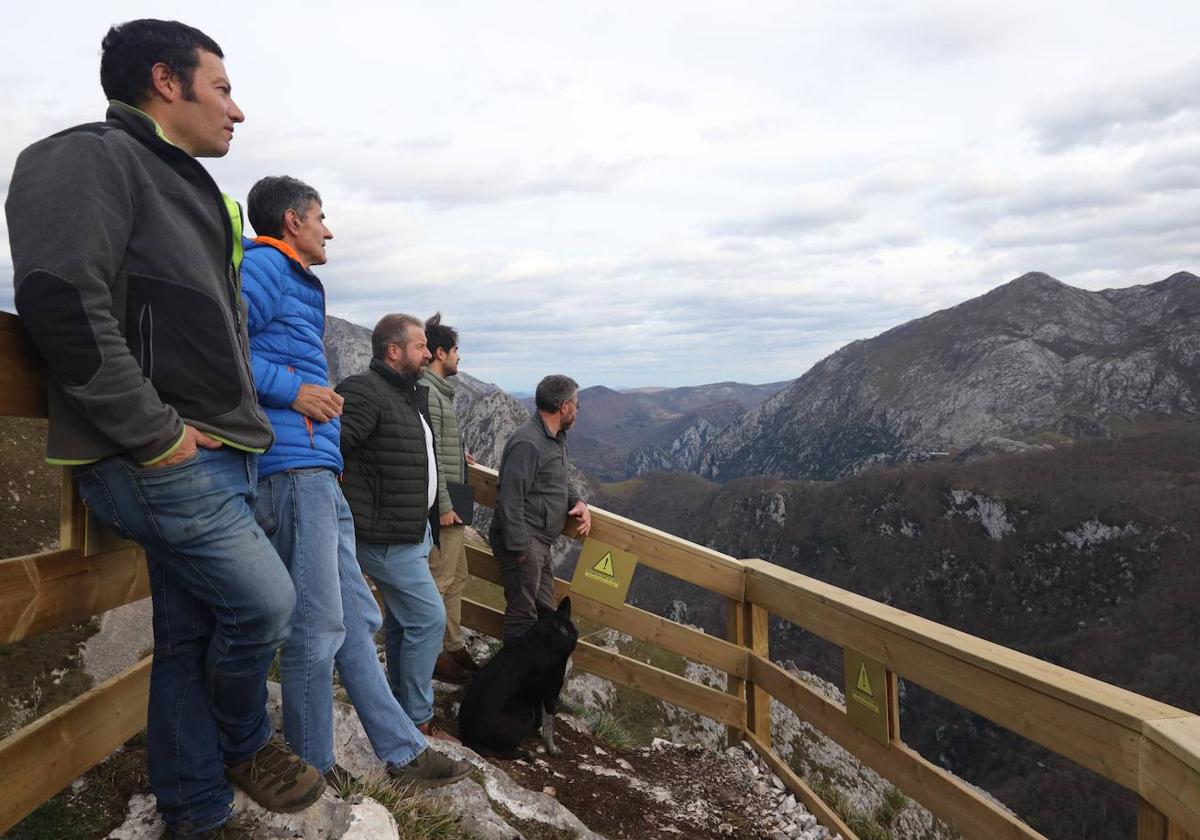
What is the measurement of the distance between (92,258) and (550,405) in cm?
383

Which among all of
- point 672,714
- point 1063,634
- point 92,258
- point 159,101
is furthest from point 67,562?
point 1063,634

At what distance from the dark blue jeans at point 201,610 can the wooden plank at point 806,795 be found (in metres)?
3.13

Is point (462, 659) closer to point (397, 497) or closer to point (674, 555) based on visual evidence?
point (674, 555)

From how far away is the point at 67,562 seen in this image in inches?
104

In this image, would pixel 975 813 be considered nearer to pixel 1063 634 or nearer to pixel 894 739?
pixel 894 739

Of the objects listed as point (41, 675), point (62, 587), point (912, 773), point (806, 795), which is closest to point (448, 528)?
point (806, 795)

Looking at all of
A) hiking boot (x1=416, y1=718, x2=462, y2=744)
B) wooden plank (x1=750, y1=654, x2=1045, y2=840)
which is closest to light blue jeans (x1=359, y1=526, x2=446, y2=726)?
hiking boot (x1=416, y1=718, x2=462, y2=744)

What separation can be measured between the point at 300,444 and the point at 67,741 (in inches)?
47.7

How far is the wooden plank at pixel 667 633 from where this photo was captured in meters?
5.37

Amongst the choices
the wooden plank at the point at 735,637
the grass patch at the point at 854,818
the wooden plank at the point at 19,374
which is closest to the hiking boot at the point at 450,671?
the wooden plank at the point at 735,637

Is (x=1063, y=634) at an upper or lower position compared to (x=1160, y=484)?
lower

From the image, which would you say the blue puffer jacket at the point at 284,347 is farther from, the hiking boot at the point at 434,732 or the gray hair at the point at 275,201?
the hiking boot at the point at 434,732

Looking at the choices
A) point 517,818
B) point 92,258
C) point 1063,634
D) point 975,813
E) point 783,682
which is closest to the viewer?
point 92,258

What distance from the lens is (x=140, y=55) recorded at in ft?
7.99
